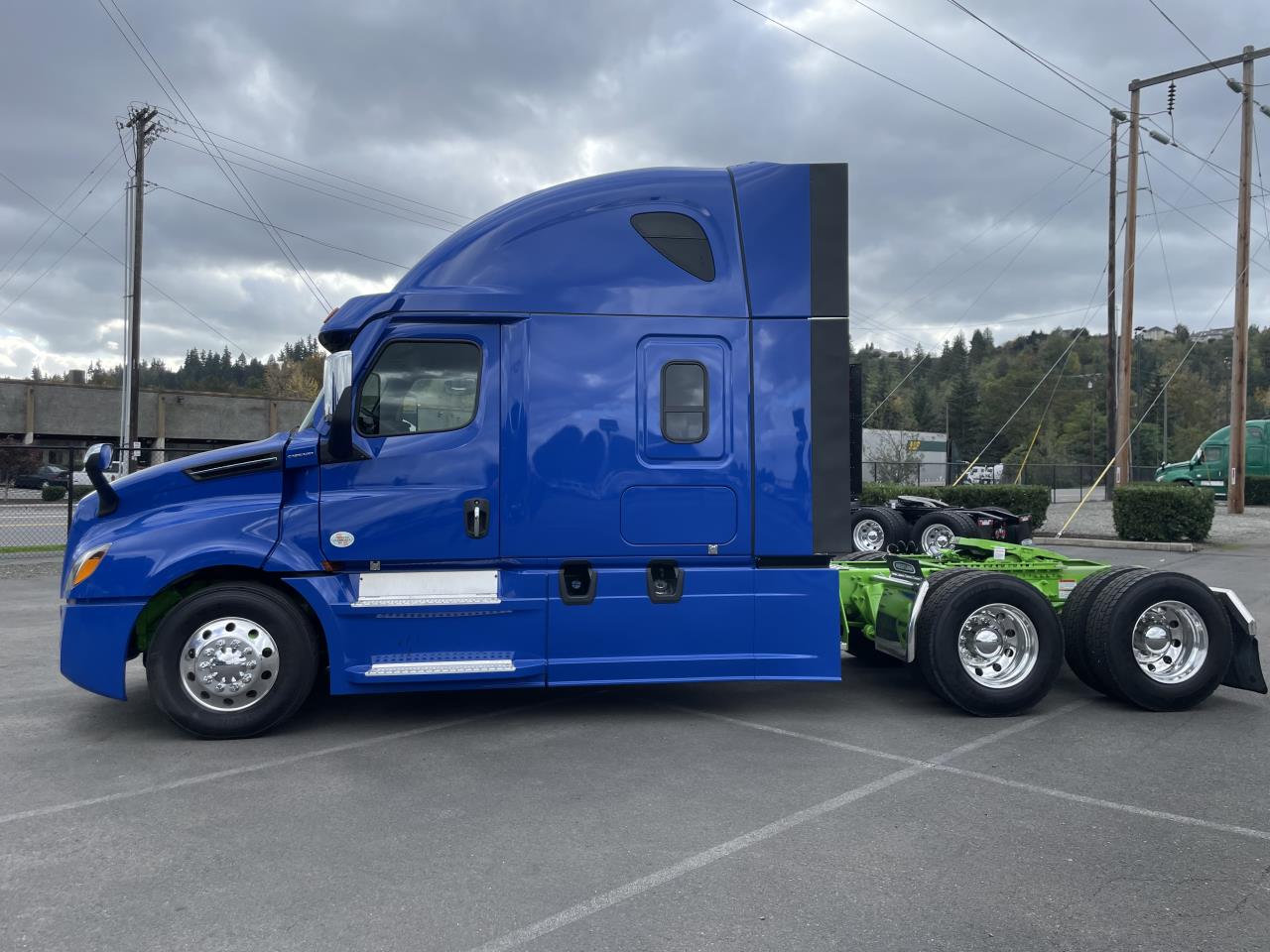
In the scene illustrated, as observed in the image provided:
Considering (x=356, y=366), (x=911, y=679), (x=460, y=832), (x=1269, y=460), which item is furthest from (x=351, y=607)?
(x=1269, y=460)

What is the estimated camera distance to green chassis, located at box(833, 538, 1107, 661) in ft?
22.2

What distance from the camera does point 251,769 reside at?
533 cm

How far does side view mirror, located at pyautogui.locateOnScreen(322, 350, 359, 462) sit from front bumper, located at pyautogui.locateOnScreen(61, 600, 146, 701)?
56.2 inches

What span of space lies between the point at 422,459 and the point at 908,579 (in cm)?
347

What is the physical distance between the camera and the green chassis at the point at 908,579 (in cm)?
676

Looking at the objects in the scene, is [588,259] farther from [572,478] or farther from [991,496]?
[991,496]

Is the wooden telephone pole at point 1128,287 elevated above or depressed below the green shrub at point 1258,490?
above

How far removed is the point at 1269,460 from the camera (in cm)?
4069

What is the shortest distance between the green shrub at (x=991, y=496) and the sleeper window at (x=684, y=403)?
1686cm

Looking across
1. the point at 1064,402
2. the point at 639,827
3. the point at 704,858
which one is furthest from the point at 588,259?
the point at 1064,402

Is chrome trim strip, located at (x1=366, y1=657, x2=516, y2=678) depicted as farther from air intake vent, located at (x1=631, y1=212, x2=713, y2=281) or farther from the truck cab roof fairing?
air intake vent, located at (x1=631, y1=212, x2=713, y2=281)

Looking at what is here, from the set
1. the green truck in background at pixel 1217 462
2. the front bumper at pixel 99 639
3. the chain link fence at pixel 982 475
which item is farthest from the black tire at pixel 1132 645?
the green truck in background at pixel 1217 462

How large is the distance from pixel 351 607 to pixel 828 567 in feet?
9.80

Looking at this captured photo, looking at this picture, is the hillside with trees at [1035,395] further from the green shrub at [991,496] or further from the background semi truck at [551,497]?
the background semi truck at [551,497]
